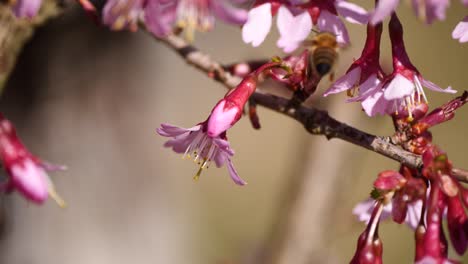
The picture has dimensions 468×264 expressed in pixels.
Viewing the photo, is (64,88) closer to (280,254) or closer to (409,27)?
(280,254)

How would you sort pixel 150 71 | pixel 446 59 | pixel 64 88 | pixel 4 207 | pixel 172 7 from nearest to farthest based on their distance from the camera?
pixel 172 7 < pixel 4 207 < pixel 64 88 < pixel 150 71 < pixel 446 59

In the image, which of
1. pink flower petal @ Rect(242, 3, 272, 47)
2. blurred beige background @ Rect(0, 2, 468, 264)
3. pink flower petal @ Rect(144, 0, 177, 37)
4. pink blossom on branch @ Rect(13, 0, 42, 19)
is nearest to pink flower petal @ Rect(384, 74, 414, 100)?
pink flower petal @ Rect(242, 3, 272, 47)

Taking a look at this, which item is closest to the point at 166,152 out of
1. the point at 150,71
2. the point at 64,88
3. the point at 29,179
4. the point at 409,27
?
the point at 150,71

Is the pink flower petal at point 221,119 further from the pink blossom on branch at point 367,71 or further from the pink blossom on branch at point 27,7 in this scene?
the pink blossom on branch at point 27,7

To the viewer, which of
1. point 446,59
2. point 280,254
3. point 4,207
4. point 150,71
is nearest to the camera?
point 280,254

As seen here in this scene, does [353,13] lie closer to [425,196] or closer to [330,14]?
[330,14]

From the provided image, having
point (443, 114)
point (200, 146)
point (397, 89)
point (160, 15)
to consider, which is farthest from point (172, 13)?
point (443, 114)

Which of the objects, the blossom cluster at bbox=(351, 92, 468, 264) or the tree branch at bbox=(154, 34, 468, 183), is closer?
the blossom cluster at bbox=(351, 92, 468, 264)

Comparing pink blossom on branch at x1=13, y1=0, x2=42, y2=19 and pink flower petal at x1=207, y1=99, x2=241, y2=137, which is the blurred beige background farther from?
pink blossom on branch at x1=13, y1=0, x2=42, y2=19
